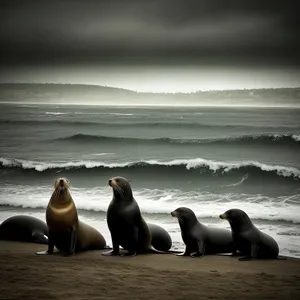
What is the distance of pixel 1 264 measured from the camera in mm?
4887

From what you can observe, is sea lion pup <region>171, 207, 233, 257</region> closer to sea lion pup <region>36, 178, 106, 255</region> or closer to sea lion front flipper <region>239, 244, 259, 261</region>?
sea lion front flipper <region>239, 244, 259, 261</region>

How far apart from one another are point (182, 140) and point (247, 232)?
1813 millimetres

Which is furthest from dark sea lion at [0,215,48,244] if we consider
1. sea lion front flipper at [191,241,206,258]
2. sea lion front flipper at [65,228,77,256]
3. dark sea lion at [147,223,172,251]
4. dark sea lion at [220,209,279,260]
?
dark sea lion at [220,209,279,260]

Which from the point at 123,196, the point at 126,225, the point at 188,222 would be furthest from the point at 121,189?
the point at 188,222

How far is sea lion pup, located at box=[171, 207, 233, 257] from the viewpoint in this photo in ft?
19.2

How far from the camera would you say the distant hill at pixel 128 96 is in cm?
742

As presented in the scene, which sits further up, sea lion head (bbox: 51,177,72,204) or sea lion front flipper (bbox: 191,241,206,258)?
sea lion head (bbox: 51,177,72,204)

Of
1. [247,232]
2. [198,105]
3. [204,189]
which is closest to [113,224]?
[247,232]

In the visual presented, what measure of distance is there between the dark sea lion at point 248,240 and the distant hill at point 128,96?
1.92 meters

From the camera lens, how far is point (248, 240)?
5.80 metres

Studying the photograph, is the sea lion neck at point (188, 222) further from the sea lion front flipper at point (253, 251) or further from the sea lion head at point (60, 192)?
the sea lion head at point (60, 192)

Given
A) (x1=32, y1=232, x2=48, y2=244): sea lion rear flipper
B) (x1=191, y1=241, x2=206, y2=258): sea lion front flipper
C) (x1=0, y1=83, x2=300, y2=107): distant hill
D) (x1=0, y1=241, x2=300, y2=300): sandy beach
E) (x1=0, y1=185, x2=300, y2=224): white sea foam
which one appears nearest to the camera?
(x1=0, y1=241, x2=300, y2=300): sandy beach

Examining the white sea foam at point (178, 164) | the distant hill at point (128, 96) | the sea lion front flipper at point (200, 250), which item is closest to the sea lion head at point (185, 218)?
the sea lion front flipper at point (200, 250)

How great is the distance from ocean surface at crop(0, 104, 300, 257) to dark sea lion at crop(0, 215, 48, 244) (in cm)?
73
